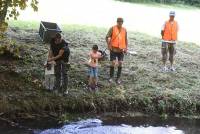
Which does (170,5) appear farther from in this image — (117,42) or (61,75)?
(61,75)

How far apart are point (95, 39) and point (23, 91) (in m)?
7.78

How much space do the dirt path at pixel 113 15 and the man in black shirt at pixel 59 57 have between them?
12199 mm

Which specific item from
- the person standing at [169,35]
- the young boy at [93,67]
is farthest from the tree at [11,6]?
the person standing at [169,35]

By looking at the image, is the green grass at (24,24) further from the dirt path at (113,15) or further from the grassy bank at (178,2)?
the grassy bank at (178,2)

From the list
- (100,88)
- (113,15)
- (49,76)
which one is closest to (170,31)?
(100,88)

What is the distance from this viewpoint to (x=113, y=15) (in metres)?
31.7

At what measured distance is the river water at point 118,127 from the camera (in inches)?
503

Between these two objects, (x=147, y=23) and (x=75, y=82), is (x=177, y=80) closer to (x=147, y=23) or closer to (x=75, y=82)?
(x=75, y=82)

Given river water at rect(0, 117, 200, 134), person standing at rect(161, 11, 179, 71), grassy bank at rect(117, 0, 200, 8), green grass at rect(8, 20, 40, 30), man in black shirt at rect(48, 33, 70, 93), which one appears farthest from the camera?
grassy bank at rect(117, 0, 200, 8)

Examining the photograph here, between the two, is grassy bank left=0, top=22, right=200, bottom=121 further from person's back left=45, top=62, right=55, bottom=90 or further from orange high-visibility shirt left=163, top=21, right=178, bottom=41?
orange high-visibility shirt left=163, top=21, right=178, bottom=41

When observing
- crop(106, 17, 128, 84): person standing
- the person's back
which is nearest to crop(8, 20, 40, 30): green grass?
crop(106, 17, 128, 84): person standing

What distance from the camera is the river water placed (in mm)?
12773

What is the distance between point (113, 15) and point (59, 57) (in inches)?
713

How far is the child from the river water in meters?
1.48
